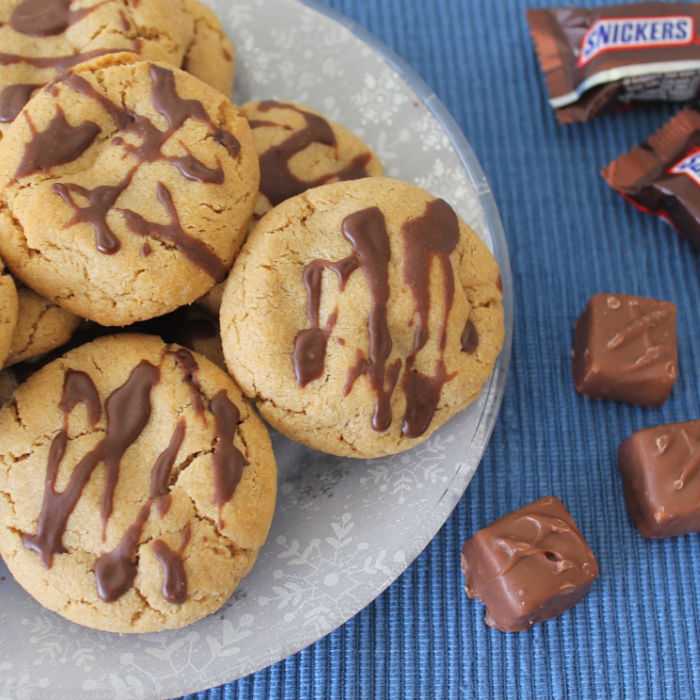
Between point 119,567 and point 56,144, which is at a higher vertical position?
point 56,144

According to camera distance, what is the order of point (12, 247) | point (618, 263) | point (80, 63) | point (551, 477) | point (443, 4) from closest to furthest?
point (12, 247) < point (80, 63) < point (551, 477) < point (618, 263) < point (443, 4)

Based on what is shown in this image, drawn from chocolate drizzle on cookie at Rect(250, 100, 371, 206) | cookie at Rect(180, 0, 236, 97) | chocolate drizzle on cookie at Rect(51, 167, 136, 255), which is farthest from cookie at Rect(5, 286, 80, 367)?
cookie at Rect(180, 0, 236, 97)

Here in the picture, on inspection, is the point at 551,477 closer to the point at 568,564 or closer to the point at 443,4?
the point at 568,564

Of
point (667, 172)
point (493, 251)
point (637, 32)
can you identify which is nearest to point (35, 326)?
point (493, 251)

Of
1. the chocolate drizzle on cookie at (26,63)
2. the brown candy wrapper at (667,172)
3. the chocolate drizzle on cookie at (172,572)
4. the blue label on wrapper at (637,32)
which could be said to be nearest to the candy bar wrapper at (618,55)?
the blue label on wrapper at (637,32)

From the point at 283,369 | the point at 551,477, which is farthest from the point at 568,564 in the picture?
the point at 283,369

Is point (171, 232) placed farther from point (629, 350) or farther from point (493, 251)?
point (629, 350)
